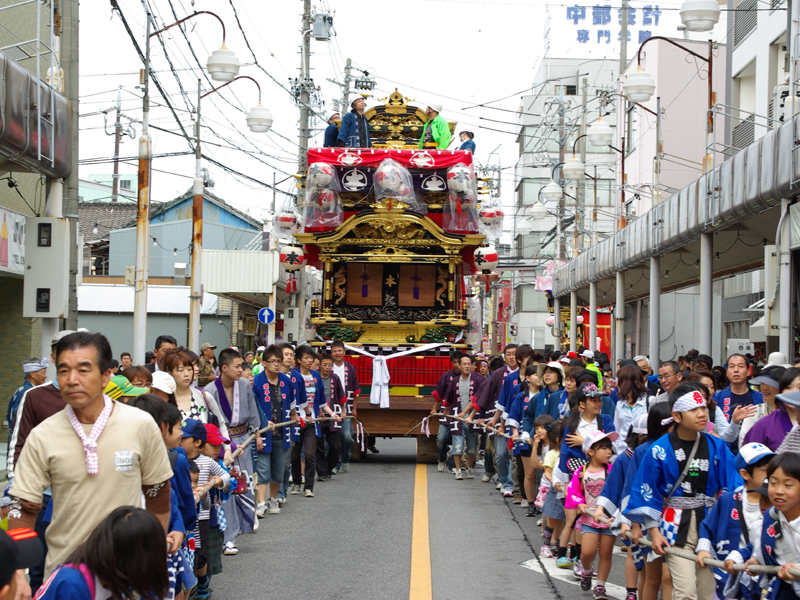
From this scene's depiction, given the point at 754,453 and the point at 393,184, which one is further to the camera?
the point at 393,184

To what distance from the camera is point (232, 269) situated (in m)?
32.5

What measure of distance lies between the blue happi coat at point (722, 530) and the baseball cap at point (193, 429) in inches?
134

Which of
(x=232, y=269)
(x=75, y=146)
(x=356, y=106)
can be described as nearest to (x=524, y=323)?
(x=232, y=269)

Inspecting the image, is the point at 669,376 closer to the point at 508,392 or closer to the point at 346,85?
the point at 508,392

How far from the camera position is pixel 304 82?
89.0 ft

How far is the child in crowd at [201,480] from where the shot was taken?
21.5 ft

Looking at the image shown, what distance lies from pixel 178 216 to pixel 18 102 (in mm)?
33741

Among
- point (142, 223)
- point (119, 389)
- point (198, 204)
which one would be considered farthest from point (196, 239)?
point (119, 389)

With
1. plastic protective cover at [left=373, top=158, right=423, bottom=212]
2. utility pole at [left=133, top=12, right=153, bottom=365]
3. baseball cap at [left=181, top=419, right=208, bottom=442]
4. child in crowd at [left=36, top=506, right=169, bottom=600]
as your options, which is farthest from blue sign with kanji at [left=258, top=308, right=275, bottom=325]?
child in crowd at [left=36, top=506, right=169, bottom=600]

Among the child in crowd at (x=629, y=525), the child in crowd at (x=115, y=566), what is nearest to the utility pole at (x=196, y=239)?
the child in crowd at (x=629, y=525)

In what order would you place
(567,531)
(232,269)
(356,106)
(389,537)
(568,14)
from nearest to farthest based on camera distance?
(567,531) < (389,537) < (356,106) < (232,269) < (568,14)

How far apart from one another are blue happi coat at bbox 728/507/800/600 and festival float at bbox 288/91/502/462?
11.1 metres

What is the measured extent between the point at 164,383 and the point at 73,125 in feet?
24.5

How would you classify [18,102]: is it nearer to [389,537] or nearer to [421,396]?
[389,537]
